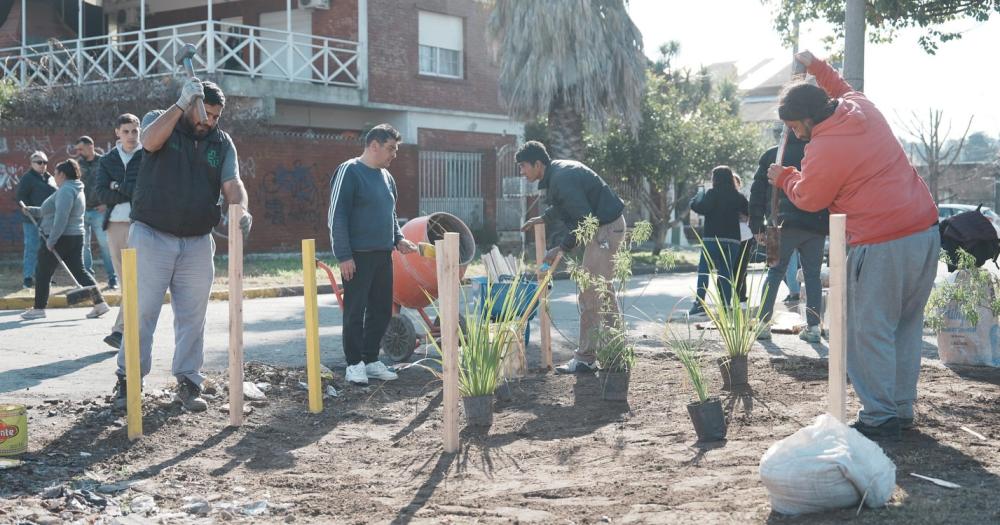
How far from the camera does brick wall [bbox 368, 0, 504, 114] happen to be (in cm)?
2575

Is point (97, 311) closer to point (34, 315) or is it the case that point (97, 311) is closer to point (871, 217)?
point (34, 315)

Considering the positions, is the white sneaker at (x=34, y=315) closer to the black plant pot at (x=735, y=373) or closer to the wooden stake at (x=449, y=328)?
the wooden stake at (x=449, y=328)

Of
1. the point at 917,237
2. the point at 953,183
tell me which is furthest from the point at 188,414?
the point at 953,183

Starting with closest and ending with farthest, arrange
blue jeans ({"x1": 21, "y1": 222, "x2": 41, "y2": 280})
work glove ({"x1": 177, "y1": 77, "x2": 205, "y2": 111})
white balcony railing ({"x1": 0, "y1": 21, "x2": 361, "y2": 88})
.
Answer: work glove ({"x1": 177, "y1": 77, "x2": 205, "y2": 111}) < blue jeans ({"x1": 21, "y1": 222, "x2": 41, "y2": 280}) < white balcony railing ({"x1": 0, "y1": 21, "x2": 361, "y2": 88})

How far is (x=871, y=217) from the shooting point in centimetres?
544

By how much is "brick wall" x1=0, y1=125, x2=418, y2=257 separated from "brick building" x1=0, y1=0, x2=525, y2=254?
1.4 inches

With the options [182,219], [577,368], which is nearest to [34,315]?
[182,219]

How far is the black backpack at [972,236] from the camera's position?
304 inches

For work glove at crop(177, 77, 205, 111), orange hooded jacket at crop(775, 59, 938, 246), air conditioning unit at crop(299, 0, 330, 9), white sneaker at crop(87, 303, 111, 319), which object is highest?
air conditioning unit at crop(299, 0, 330, 9)

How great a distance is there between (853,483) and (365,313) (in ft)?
15.2

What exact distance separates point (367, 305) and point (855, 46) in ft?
21.4

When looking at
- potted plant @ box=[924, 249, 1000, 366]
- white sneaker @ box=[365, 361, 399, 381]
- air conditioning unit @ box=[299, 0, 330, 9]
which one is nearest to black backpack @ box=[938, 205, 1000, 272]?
potted plant @ box=[924, 249, 1000, 366]

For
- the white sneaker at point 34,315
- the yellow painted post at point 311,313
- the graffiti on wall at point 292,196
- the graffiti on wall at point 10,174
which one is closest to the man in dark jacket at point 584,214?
the yellow painted post at point 311,313

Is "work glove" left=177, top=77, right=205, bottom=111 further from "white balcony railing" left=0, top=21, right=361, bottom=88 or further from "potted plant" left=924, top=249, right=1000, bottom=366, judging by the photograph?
"white balcony railing" left=0, top=21, right=361, bottom=88
